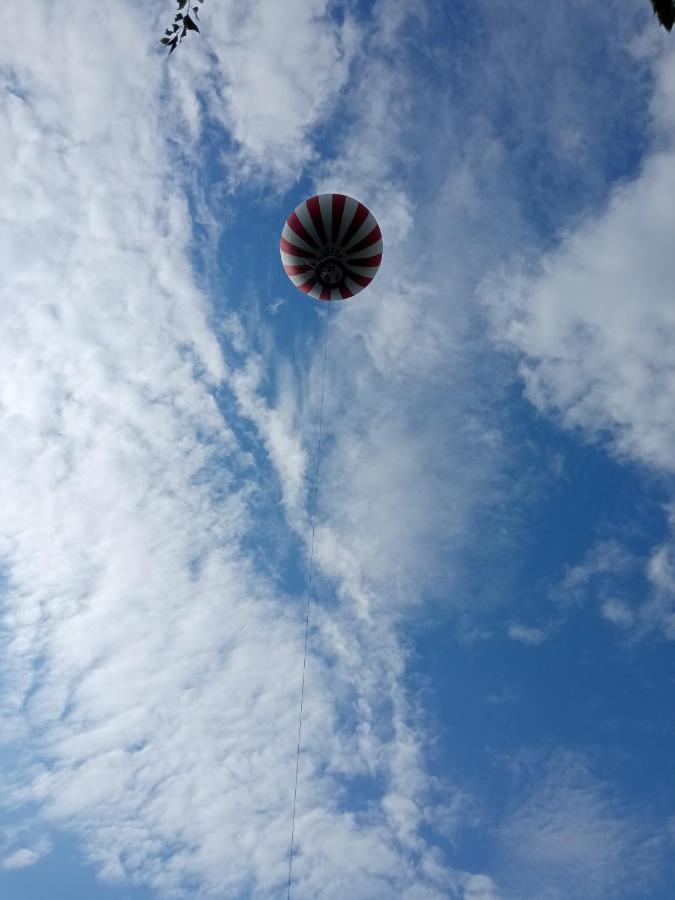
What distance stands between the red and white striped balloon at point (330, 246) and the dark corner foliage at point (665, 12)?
31.7 ft

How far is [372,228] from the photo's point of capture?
49.6ft

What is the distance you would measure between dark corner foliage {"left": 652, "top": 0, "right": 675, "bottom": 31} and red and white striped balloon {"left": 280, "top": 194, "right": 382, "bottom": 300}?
31.7ft

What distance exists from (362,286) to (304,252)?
6.18ft

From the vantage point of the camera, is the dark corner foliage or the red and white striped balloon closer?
the dark corner foliage

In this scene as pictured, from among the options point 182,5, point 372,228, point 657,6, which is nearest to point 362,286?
point 372,228

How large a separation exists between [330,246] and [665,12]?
9947 mm

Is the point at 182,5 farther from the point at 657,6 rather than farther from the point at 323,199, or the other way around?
the point at 323,199

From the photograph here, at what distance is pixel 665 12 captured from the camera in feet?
18.4

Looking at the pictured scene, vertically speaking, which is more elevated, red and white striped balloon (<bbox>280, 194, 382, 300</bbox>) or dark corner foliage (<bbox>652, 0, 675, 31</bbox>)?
red and white striped balloon (<bbox>280, 194, 382, 300</bbox>)

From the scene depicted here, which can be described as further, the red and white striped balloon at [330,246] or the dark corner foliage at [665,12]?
the red and white striped balloon at [330,246]

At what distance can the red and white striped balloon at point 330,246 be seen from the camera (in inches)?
580

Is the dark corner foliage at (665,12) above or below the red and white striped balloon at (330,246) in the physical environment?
below

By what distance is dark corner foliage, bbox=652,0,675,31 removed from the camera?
5.59 meters

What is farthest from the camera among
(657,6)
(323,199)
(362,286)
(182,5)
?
(362,286)
